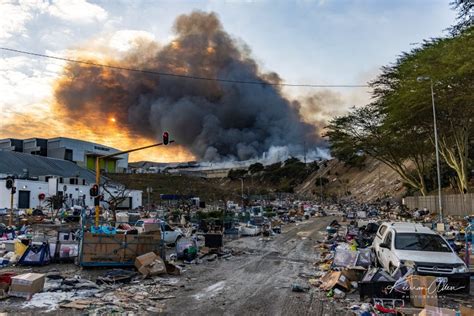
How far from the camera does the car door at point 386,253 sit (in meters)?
11.7

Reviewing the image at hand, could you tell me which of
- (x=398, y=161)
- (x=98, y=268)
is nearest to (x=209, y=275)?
(x=98, y=268)

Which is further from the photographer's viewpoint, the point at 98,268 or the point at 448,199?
the point at 448,199

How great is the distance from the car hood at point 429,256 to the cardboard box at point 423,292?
1.79 meters

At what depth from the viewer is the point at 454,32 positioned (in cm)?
2336

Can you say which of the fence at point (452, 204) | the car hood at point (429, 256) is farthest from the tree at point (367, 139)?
the car hood at point (429, 256)

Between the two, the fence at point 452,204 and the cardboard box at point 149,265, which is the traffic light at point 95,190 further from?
the fence at point 452,204

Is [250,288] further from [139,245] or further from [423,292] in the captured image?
[139,245]

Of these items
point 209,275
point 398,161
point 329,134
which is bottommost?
point 209,275

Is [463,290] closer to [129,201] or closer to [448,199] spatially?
[448,199]

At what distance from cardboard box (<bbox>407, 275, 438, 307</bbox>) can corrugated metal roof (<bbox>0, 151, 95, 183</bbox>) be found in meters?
56.8

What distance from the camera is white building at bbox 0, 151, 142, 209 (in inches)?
1832

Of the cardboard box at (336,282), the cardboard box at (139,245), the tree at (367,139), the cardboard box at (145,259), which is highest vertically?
the tree at (367,139)

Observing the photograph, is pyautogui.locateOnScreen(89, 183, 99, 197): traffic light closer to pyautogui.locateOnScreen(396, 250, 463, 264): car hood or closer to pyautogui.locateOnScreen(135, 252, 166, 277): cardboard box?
pyautogui.locateOnScreen(135, 252, 166, 277): cardboard box

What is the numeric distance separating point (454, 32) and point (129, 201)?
50.4 metres
